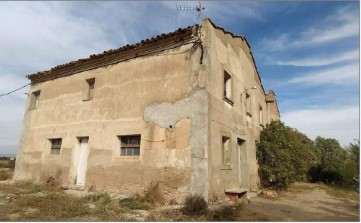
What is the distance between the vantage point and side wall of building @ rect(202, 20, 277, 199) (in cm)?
911

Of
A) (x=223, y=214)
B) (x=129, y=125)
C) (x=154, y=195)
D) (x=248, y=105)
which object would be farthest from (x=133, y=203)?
(x=248, y=105)

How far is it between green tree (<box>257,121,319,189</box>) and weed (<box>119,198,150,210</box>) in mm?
7373

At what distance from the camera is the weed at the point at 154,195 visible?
8.58 meters

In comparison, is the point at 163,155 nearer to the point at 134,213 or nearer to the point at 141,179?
the point at 141,179

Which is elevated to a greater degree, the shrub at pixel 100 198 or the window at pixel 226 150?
the window at pixel 226 150

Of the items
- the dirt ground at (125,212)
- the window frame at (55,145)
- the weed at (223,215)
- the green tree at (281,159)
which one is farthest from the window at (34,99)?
the green tree at (281,159)

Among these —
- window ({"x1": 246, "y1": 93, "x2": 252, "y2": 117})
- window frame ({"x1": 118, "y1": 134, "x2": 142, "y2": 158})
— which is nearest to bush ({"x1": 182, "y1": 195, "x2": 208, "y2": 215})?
window frame ({"x1": 118, "y1": 134, "x2": 142, "y2": 158})

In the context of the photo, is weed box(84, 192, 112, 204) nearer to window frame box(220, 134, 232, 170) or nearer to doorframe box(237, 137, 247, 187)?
window frame box(220, 134, 232, 170)

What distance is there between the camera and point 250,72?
47.0 ft

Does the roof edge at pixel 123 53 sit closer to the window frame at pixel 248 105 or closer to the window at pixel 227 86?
the window at pixel 227 86

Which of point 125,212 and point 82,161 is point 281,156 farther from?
point 82,161

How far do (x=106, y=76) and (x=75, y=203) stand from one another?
5.45 meters

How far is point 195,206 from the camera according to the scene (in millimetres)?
7586

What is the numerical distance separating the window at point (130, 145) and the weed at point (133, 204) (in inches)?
68.9
